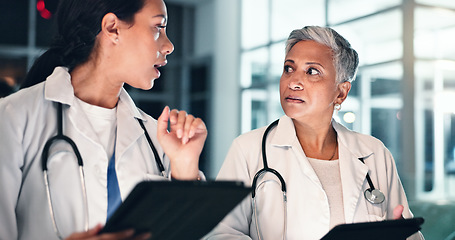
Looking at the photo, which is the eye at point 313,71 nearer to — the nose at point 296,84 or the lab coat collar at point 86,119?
the nose at point 296,84

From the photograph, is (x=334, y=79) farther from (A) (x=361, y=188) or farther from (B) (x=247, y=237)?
(B) (x=247, y=237)

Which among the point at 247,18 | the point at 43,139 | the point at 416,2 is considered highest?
the point at 247,18

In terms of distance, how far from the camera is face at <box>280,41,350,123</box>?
188cm

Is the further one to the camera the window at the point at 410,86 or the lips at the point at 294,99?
the window at the point at 410,86

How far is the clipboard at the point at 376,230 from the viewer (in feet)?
3.84

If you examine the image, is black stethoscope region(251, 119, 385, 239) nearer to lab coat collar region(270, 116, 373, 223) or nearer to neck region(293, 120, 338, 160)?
lab coat collar region(270, 116, 373, 223)

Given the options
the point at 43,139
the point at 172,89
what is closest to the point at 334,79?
the point at 43,139

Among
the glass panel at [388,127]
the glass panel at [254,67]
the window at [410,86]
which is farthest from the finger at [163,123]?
the glass panel at [254,67]

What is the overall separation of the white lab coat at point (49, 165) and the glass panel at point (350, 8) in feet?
15.5

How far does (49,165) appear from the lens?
125cm

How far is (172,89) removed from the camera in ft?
33.7

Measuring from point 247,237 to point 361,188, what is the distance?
20.0 inches

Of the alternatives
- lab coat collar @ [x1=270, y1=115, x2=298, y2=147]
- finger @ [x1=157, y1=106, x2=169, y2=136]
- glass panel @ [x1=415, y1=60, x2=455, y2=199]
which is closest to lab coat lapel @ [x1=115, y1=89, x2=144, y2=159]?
finger @ [x1=157, y1=106, x2=169, y2=136]

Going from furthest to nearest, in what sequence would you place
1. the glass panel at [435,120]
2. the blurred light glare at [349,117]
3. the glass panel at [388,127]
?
the blurred light glare at [349,117], the glass panel at [388,127], the glass panel at [435,120]
